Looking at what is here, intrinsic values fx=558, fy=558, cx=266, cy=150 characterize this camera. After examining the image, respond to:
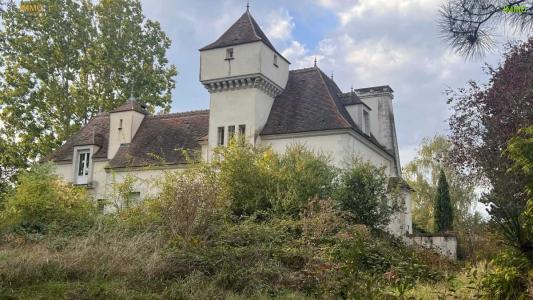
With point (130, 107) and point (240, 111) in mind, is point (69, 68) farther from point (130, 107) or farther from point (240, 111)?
point (240, 111)

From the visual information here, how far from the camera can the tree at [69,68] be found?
111ft

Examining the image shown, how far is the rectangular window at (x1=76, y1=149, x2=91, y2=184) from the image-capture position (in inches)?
1178

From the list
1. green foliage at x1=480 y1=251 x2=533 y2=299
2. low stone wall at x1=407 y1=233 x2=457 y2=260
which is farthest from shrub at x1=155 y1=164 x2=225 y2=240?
low stone wall at x1=407 y1=233 x2=457 y2=260

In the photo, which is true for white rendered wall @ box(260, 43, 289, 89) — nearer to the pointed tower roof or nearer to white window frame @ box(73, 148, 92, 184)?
the pointed tower roof

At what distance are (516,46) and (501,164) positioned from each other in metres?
3.92

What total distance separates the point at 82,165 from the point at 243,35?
37.6 feet

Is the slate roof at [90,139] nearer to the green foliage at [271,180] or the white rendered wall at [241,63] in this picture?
the white rendered wall at [241,63]

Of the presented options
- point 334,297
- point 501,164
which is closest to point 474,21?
point 334,297

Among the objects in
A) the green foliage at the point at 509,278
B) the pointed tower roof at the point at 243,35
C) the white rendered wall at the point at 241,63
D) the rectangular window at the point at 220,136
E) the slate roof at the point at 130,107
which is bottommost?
the green foliage at the point at 509,278

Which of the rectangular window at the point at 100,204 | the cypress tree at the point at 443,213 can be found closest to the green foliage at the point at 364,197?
the rectangular window at the point at 100,204

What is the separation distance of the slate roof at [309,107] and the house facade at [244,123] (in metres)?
0.05

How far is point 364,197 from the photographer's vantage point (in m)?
18.4

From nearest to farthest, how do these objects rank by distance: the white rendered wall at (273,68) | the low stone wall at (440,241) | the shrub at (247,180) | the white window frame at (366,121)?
the shrub at (247,180)
the low stone wall at (440,241)
the white rendered wall at (273,68)
the white window frame at (366,121)

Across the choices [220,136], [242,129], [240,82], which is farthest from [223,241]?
[240,82]
